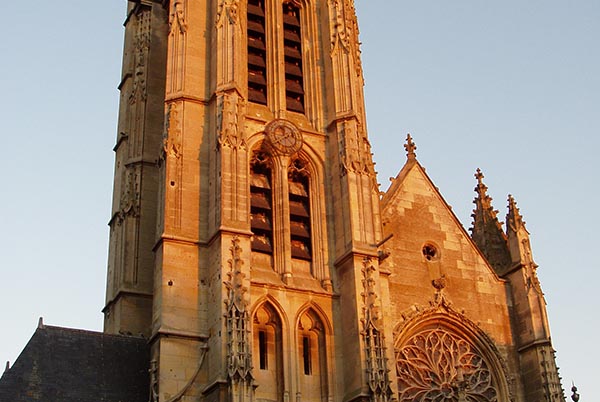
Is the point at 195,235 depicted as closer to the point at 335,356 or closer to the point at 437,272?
the point at 335,356

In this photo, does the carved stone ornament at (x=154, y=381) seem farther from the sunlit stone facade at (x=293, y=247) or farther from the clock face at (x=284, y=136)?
the clock face at (x=284, y=136)

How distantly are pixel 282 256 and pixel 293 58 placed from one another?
607cm

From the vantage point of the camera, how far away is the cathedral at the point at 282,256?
19.4 m

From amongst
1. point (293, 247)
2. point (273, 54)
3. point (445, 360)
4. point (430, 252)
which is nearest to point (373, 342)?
point (445, 360)

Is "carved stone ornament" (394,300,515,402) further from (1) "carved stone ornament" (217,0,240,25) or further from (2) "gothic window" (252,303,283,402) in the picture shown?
(1) "carved stone ornament" (217,0,240,25)

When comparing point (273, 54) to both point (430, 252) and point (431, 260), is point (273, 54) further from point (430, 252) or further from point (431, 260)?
point (431, 260)

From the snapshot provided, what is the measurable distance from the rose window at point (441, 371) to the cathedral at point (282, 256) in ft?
0.12

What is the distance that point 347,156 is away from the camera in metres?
22.3

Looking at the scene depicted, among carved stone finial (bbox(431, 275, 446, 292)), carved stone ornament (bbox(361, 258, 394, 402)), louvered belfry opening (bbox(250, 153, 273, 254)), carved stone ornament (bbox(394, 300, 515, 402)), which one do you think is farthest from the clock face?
carved stone ornament (bbox(394, 300, 515, 402))

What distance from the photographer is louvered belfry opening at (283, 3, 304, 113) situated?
24109 millimetres

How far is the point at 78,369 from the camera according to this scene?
19359mm

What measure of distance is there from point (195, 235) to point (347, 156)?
4.21m

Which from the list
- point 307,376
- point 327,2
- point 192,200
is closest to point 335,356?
point 307,376

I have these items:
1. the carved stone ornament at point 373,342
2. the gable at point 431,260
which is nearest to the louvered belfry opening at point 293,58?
the gable at point 431,260
